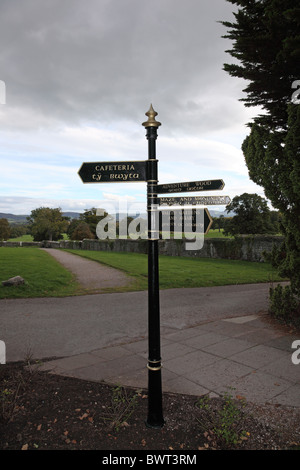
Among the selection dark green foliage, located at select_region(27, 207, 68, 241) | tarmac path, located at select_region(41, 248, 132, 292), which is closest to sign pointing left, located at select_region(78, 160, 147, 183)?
tarmac path, located at select_region(41, 248, 132, 292)

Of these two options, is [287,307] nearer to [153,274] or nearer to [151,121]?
[153,274]

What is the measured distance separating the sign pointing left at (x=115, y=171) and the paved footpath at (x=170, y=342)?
9.64 ft

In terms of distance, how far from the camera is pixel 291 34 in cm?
655

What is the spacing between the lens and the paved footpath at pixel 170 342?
4.65 meters

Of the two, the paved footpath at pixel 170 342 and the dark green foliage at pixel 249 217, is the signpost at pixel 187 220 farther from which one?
the dark green foliage at pixel 249 217

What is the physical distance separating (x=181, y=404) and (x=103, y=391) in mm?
1080

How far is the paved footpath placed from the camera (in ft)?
15.3

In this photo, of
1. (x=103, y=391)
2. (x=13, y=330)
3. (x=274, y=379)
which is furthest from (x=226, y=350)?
(x=13, y=330)

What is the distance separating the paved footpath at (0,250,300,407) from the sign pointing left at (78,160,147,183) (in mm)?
2938

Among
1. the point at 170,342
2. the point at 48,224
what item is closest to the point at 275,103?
the point at 170,342

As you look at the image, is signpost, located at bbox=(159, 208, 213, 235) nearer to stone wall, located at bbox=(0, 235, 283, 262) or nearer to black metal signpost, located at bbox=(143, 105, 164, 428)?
black metal signpost, located at bbox=(143, 105, 164, 428)

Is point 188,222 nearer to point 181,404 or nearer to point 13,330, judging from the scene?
point 181,404

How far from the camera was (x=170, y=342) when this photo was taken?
21.0 feet

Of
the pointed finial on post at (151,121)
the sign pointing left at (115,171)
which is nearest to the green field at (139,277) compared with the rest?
the sign pointing left at (115,171)
